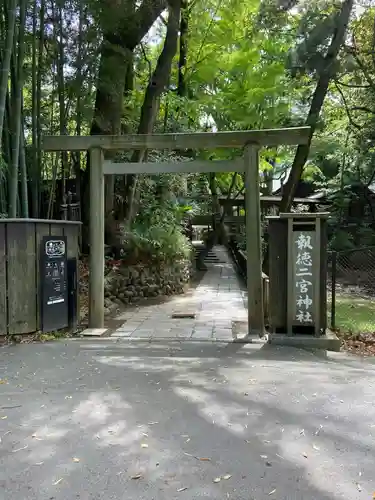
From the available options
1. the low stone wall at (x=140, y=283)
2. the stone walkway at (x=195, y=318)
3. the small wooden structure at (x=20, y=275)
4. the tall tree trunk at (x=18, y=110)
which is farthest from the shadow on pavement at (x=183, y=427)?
the low stone wall at (x=140, y=283)

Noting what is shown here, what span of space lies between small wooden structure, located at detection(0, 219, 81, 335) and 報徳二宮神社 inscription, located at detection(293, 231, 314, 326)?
11.1ft

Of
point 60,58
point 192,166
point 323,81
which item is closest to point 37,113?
point 60,58

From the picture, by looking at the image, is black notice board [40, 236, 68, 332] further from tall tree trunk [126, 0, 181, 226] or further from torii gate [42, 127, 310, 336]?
tall tree trunk [126, 0, 181, 226]

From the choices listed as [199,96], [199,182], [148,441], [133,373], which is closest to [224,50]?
[199,96]

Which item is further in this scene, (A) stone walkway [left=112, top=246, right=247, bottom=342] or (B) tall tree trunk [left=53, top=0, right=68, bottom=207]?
(B) tall tree trunk [left=53, top=0, right=68, bottom=207]

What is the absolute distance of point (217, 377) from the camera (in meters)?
4.34

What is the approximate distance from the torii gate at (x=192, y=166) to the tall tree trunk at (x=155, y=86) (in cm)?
350

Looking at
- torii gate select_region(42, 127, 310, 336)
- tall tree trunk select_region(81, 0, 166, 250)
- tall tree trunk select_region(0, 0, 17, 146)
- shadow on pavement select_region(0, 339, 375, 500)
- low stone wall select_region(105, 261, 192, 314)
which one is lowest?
shadow on pavement select_region(0, 339, 375, 500)

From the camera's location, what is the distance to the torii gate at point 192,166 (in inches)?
252

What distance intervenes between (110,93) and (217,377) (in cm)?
728

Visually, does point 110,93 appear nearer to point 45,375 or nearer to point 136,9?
point 136,9

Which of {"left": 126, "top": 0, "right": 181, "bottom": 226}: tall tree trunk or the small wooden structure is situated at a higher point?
{"left": 126, "top": 0, "right": 181, "bottom": 226}: tall tree trunk

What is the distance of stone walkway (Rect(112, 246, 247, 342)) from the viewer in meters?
6.46

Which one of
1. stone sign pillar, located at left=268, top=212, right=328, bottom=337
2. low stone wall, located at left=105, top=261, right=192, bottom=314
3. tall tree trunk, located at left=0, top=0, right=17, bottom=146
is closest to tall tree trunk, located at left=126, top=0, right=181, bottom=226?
low stone wall, located at left=105, top=261, right=192, bottom=314
